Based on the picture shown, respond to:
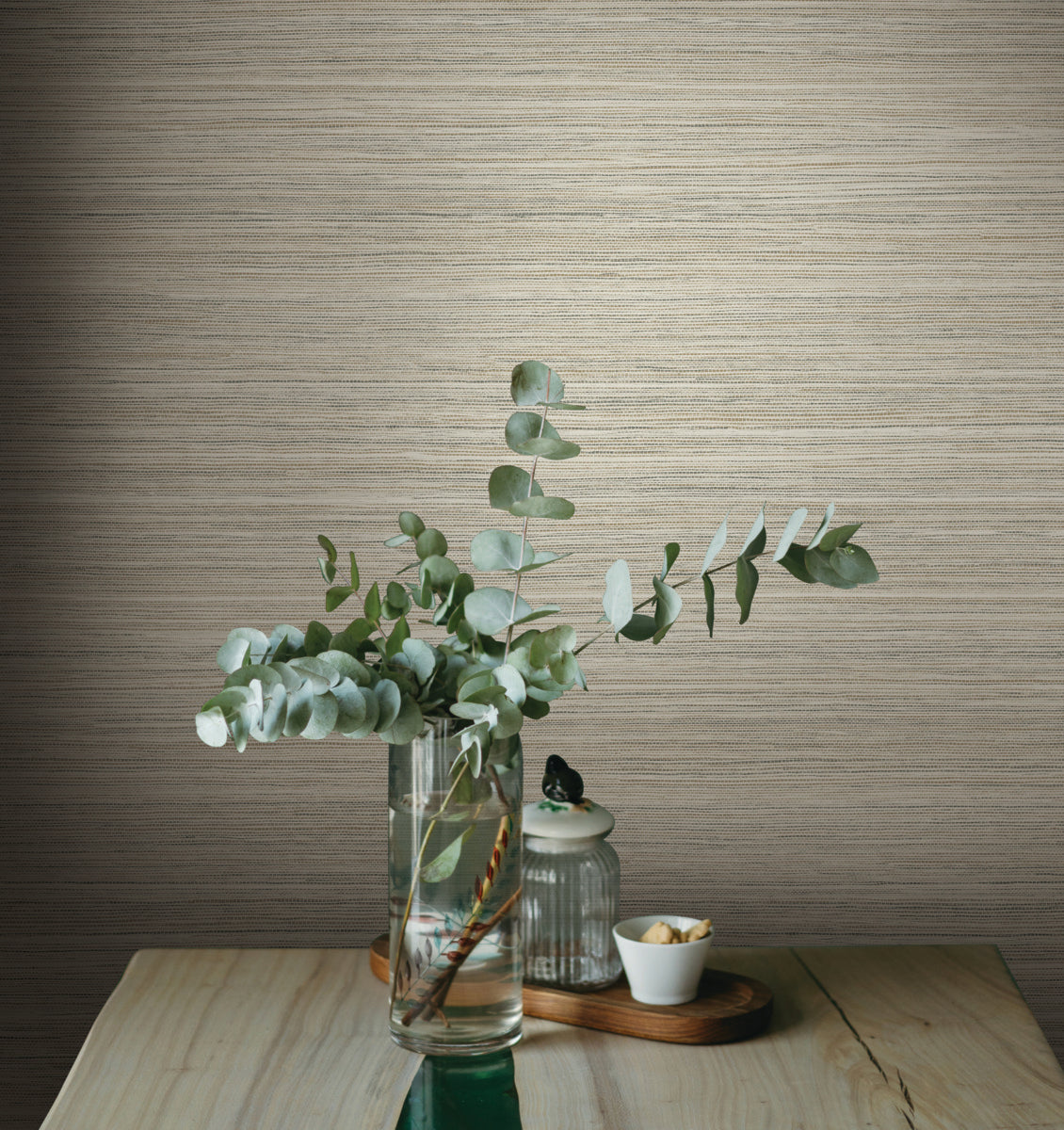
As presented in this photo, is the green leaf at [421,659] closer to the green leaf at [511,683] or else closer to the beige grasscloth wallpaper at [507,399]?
the green leaf at [511,683]

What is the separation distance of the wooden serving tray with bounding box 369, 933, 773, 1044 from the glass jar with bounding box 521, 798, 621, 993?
22mm

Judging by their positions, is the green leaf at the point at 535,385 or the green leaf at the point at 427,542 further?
the green leaf at the point at 427,542

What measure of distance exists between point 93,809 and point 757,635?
0.86 m

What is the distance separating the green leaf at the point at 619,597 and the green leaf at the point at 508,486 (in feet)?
0.34

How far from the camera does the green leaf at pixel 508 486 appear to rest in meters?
0.99

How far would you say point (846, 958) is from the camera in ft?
4.01

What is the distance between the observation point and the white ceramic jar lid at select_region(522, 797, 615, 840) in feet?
3.56

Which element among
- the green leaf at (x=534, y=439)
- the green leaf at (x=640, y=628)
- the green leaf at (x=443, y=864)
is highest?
the green leaf at (x=534, y=439)

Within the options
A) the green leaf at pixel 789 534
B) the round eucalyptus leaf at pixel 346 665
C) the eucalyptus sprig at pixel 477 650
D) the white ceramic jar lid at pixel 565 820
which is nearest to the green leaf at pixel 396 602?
the eucalyptus sprig at pixel 477 650

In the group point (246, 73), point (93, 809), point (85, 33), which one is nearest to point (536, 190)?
point (246, 73)

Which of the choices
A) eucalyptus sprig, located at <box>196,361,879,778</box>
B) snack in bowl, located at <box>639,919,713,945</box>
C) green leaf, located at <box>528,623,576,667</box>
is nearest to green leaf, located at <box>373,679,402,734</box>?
eucalyptus sprig, located at <box>196,361,879,778</box>

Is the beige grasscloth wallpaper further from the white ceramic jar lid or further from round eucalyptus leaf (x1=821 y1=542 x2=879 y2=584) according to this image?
round eucalyptus leaf (x1=821 y1=542 x2=879 y2=584)

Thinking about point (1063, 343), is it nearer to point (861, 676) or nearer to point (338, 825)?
point (861, 676)

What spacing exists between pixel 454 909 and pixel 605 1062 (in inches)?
7.0
